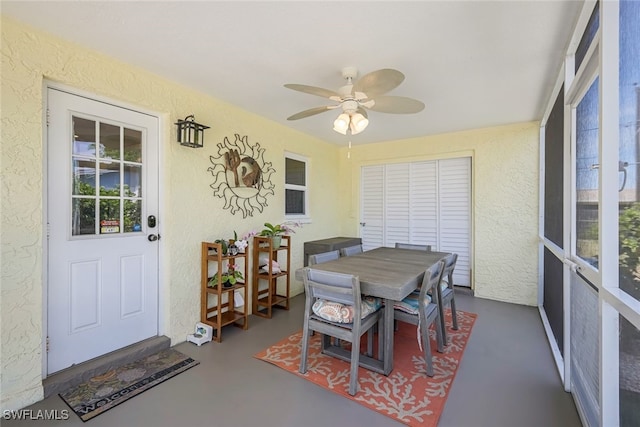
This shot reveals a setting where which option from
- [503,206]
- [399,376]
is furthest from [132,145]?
[503,206]

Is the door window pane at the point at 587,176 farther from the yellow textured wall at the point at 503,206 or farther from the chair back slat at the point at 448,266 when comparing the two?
the yellow textured wall at the point at 503,206

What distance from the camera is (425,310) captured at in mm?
2205

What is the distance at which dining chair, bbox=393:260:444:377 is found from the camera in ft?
6.97

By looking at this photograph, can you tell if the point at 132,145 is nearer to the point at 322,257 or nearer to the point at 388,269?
the point at 322,257

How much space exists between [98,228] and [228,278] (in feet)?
3.78

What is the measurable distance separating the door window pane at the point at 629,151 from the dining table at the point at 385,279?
1023 mm

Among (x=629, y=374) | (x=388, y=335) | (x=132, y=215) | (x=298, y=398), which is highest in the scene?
(x=132, y=215)

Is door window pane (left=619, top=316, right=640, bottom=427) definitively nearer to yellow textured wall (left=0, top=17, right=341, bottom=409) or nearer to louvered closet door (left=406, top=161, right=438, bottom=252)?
yellow textured wall (left=0, top=17, right=341, bottom=409)

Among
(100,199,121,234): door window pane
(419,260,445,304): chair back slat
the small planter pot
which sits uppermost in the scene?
(100,199,121,234): door window pane

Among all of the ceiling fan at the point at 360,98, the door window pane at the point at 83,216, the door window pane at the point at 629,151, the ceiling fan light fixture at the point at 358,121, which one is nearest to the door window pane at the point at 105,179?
the door window pane at the point at 83,216

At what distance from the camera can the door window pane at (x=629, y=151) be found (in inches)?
44.0

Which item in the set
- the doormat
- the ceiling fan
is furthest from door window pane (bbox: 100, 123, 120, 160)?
the doormat

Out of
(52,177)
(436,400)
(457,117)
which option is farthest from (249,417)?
(457,117)

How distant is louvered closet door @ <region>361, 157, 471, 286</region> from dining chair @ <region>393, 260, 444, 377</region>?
2148 mm
